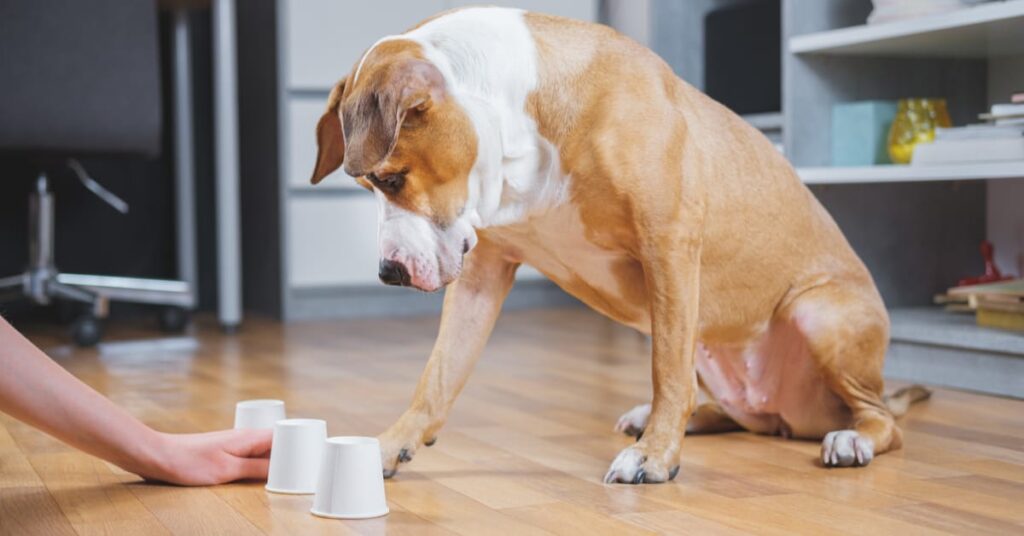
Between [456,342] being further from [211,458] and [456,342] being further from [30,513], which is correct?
[30,513]

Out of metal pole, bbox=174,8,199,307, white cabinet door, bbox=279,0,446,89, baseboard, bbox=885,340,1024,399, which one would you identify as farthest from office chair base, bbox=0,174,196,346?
baseboard, bbox=885,340,1024,399

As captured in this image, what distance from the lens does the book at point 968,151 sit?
2.38m

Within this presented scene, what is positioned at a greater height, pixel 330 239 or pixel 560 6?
pixel 560 6

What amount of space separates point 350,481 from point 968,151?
1.59 m

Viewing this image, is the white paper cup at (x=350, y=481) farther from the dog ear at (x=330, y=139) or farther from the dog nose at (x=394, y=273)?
the dog ear at (x=330, y=139)

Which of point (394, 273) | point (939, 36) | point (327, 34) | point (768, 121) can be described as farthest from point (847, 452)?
point (327, 34)

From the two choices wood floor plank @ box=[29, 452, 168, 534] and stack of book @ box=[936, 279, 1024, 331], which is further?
stack of book @ box=[936, 279, 1024, 331]

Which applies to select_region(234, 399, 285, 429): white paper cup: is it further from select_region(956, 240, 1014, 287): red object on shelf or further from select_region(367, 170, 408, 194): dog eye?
select_region(956, 240, 1014, 287): red object on shelf

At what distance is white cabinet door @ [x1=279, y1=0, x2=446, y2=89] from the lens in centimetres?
399

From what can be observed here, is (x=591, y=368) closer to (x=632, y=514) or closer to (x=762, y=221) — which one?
(x=762, y=221)

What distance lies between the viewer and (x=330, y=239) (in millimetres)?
4066

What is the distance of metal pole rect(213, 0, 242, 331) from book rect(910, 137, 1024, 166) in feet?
6.65

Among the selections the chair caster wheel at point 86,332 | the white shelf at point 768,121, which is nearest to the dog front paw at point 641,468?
the white shelf at point 768,121

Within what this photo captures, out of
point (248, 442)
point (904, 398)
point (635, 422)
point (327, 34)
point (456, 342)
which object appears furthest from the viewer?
point (327, 34)
